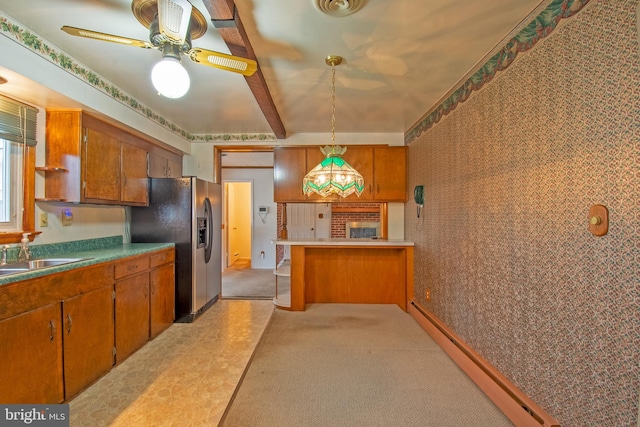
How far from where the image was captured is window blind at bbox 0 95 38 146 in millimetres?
1941

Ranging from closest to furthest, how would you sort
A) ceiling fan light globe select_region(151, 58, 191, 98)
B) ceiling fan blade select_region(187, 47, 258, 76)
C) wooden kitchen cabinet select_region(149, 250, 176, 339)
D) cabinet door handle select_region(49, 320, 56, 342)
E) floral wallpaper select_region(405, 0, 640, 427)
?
floral wallpaper select_region(405, 0, 640, 427) → ceiling fan light globe select_region(151, 58, 191, 98) → ceiling fan blade select_region(187, 47, 258, 76) → cabinet door handle select_region(49, 320, 56, 342) → wooden kitchen cabinet select_region(149, 250, 176, 339)

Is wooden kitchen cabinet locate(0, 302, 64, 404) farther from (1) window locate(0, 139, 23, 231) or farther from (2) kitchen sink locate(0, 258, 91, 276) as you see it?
(1) window locate(0, 139, 23, 231)

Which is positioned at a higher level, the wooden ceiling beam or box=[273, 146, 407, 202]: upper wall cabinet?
the wooden ceiling beam

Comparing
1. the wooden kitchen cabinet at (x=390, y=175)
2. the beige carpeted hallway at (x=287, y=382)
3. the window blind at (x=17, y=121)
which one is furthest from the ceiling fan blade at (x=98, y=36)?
the wooden kitchen cabinet at (x=390, y=175)

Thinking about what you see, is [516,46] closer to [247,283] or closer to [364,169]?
[364,169]

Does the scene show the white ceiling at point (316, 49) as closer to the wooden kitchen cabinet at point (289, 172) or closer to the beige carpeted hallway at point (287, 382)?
the wooden kitchen cabinet at point (289, 172)

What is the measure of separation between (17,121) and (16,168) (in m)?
0.34

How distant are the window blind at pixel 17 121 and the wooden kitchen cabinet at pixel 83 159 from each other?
121 millimetres

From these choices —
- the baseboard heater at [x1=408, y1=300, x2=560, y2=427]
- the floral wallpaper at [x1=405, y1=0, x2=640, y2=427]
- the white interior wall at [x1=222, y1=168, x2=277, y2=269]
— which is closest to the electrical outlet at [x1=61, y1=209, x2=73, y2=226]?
the floral wallpaper at [x1=405, y1=0, x2=640, y2=427]

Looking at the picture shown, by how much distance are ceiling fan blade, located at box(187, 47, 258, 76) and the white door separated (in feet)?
15.9

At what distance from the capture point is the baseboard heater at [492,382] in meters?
1.56

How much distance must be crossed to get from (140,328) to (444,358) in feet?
8.70

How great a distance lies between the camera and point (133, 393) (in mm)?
1902

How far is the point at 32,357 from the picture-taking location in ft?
5.10
